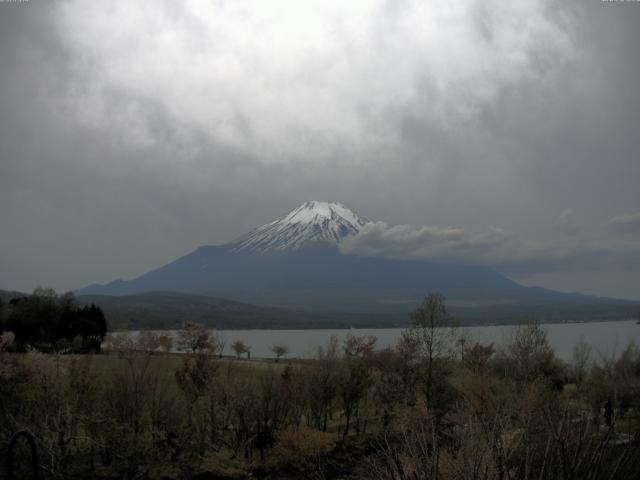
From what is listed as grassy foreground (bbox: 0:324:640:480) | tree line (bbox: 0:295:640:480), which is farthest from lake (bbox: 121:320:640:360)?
grassy foreground (bbox: 0:324:640:480)

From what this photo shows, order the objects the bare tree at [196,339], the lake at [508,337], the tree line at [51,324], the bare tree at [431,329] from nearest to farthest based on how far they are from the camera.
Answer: the bare tree at [431,329]
the lake at [508,337]
the tree line at [51,324]
the bare tree at [196,339]

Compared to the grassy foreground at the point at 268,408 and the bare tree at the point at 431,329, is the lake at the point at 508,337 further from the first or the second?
the grassy foreground at the point at 268,408

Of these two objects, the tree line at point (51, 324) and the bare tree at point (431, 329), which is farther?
the tree line at point (51, 324)

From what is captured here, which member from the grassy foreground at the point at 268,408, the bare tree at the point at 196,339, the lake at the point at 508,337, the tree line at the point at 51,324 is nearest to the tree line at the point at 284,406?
the grassy foreground at the point at 268,408

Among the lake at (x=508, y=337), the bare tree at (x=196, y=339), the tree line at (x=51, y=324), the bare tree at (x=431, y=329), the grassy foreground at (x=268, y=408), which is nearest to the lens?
the grassy foreground at (x=268, y=408)

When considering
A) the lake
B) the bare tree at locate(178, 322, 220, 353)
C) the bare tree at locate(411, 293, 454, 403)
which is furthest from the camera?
the bare tree at locate(178, 322, 220, 353)

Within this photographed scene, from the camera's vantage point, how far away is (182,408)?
102ft

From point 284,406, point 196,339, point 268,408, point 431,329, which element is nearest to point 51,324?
point 196,339

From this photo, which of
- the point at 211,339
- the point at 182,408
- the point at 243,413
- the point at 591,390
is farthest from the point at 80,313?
the point at 591,390

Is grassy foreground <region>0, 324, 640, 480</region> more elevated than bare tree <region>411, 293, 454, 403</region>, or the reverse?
bare tree <region>411, 293, 454, 403</region>

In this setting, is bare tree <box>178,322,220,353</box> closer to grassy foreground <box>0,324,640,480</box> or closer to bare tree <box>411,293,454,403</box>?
grassy foreground <box>0,324,640,480</box>

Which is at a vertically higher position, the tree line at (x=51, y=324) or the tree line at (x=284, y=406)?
the tree line at (x=51, y=324)

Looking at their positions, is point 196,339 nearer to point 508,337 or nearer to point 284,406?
point 508,337

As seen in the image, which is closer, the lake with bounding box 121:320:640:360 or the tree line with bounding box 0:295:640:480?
the tree line with bounding box 0:295:640:480
